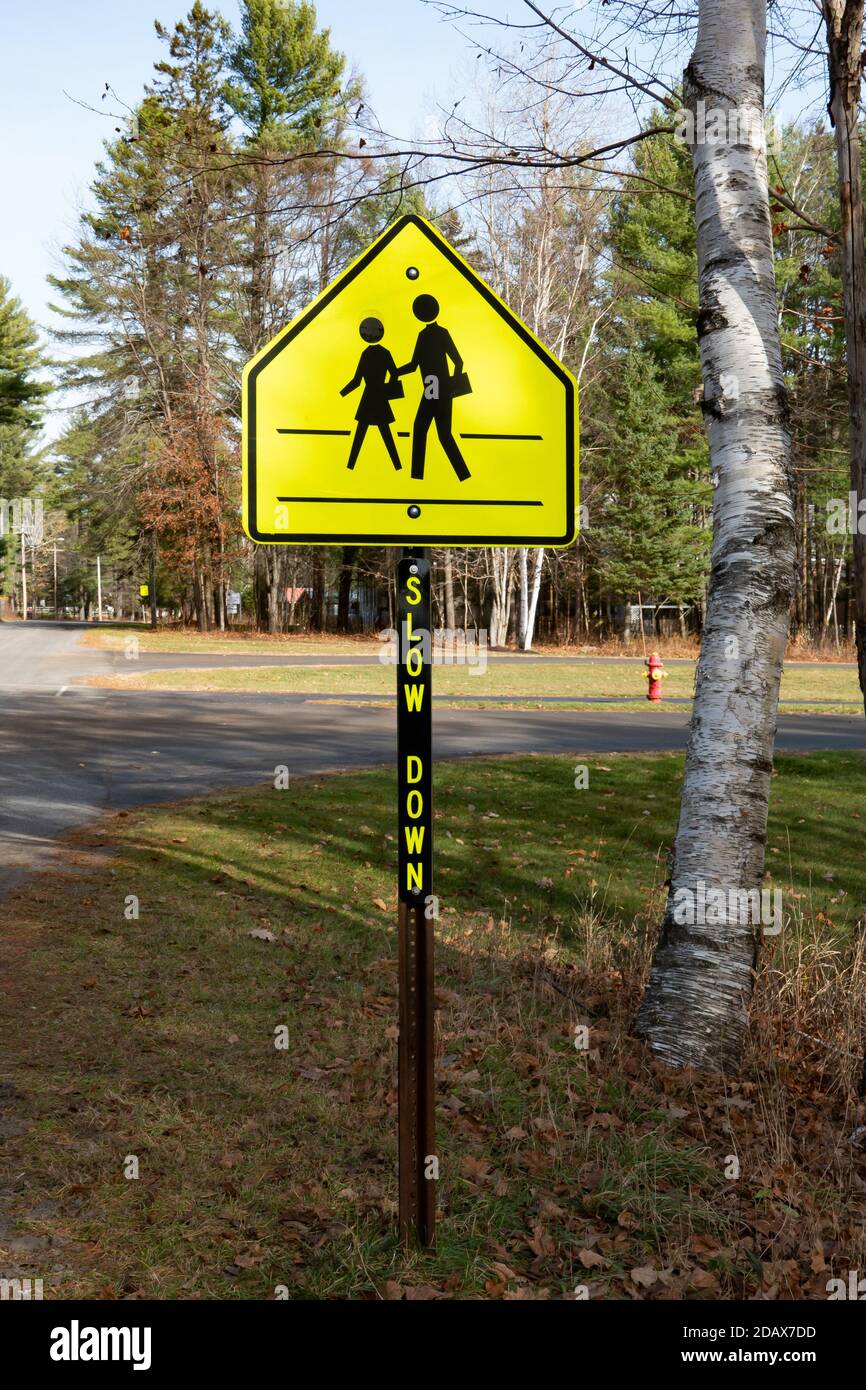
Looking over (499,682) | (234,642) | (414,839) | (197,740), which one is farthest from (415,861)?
(234,642)

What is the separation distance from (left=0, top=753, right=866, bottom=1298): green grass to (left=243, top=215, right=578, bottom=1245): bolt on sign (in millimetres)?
788

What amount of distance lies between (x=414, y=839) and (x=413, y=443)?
3.61 ft

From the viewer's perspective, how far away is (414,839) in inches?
130

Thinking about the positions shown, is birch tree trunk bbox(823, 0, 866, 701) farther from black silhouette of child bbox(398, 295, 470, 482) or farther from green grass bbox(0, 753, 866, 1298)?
black silhouette of child bbox(398, 295, 470, 482)

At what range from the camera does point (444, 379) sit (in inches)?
129

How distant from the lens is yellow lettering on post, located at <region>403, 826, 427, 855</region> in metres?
3.30

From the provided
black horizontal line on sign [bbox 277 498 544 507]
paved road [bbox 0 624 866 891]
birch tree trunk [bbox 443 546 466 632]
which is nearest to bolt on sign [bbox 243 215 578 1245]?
black horizontal line on sign [bbox 277 498 544 507]

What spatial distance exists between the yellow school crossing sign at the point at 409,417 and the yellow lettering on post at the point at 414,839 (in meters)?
0.79

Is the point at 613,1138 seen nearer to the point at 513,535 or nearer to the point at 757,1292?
the point at 757,1292

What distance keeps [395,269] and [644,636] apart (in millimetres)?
44984

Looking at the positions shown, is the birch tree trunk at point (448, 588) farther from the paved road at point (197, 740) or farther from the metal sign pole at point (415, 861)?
the metal sign pole at point (415, 861)

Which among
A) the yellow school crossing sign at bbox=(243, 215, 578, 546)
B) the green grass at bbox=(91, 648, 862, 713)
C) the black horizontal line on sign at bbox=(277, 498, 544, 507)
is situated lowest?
the green grass at bbox=(91, 648, 862, 713)

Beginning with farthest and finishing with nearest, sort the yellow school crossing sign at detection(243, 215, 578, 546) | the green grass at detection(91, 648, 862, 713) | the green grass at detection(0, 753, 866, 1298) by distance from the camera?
the green grass at detection(91, 648, 862, 713) → the green grass at detection(0, 753, 866, 1298) → the yellow school crossing sign at detection(243, 215, 578, 546)

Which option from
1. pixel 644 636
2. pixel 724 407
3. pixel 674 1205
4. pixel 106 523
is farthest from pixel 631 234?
pixel 674 1205
